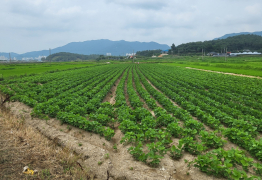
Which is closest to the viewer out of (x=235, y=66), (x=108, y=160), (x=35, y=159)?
(x=35, y=159)

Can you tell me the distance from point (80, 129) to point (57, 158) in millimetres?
2786

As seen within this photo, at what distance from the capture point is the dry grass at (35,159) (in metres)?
4.65

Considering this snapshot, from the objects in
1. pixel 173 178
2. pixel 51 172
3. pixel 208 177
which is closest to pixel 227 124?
pixel 208 177

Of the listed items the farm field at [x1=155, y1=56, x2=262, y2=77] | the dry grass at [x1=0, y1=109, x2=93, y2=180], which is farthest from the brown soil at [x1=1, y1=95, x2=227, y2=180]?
the farm field at [x1=155, y1=56, x2=262, y2=77]

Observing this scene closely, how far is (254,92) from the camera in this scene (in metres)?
14.7

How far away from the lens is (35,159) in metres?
5.30

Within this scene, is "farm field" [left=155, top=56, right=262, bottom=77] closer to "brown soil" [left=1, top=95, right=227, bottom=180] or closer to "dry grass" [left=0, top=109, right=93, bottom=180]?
"brown soil" [left=1, top=95, right=227, bottom=180]

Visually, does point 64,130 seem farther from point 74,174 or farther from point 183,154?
point 183,154

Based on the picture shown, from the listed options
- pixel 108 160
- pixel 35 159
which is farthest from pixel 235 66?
pixel 35 159

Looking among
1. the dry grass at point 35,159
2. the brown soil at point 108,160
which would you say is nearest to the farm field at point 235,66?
the brown soil at point 108,160

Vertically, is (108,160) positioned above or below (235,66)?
below

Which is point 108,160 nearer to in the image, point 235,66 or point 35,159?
point 35,159

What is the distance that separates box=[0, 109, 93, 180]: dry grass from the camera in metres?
4.65

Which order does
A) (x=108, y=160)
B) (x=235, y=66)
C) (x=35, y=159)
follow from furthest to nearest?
(x=235, y=66), (x=108, y=160), (x=35, y=159)
